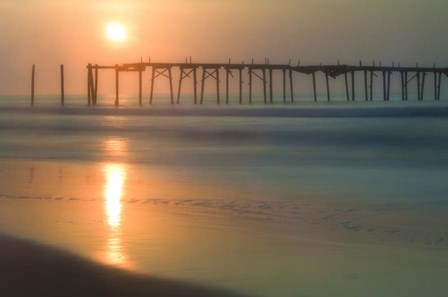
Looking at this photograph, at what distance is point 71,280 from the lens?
598 cm

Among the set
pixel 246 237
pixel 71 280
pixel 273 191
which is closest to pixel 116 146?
pixel 273 191

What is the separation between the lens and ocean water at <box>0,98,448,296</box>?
636cm

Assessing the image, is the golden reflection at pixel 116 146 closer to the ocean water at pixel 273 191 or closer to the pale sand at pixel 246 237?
the ocean water at pixel 273 191

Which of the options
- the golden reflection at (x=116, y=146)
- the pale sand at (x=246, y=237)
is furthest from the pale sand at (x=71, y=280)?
the golden reflection at (x=116, y=146)

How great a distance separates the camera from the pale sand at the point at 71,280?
563cm

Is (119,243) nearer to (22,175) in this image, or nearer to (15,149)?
(22,175)

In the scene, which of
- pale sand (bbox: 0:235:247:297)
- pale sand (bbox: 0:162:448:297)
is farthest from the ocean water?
pale sand (bbox: 0:235:247:297)

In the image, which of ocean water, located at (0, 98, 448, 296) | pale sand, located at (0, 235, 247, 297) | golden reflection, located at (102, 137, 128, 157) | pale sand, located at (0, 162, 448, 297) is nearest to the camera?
pale sand, located at (0, 235, 247, 297)

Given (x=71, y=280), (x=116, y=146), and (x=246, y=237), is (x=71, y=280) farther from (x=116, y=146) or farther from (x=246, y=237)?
(x=116, y=146)

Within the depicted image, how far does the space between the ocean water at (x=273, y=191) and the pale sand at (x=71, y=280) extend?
0.86 feet

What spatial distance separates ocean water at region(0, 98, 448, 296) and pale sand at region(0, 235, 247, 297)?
0.26 meters

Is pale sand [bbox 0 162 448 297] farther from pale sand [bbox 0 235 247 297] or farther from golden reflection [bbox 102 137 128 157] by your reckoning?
golden reflection [bbox 102 137 128 157]

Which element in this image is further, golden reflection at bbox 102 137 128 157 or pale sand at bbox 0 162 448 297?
golden reflection at bbox 102 137 128 157

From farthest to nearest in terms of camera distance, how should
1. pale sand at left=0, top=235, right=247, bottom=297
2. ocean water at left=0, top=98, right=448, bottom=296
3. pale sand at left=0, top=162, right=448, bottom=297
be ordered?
1. ocean water at left=0, top=98, right=448, bottom=296
2. pale sand at left=0, top=162, right=448, bottom=297
3. pale sand at left=0, top=235, right=247, bottom=297
